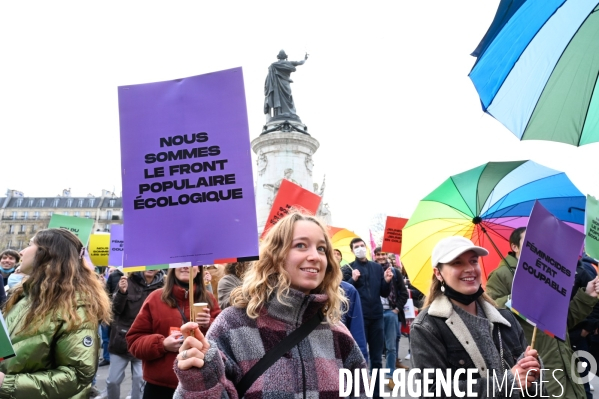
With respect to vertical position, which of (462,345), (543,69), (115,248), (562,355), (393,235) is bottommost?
(562,355)

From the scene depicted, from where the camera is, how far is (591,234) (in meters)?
3.61

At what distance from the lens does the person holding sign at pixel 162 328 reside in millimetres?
3475

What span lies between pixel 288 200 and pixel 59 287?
3.07 m

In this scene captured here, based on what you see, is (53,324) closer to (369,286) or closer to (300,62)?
(369,286)

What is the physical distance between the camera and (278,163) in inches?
778

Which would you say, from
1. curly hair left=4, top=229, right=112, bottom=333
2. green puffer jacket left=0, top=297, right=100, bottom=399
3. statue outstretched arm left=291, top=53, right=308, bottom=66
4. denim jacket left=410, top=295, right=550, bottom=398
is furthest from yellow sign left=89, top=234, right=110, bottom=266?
statue outstretched arm left=291, top=53, right=308, bottom=66

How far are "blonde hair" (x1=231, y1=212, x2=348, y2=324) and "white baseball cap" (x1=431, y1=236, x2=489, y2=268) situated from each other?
2.42ft

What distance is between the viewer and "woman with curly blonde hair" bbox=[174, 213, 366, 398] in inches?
64.0

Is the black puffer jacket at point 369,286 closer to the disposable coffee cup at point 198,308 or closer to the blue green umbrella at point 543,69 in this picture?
the blue green umbrella at point 543,69

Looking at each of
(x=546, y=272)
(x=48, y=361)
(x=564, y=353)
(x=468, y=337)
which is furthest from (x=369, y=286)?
(x=48, y=361)

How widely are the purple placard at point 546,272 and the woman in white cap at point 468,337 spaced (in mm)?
152

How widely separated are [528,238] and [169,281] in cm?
270

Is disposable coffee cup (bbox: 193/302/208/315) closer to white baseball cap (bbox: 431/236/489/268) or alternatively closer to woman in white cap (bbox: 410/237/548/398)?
woman in white cap (bbox: 410/237/548/398)

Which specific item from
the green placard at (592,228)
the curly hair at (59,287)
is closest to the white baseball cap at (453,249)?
the green placard at (592,228)
